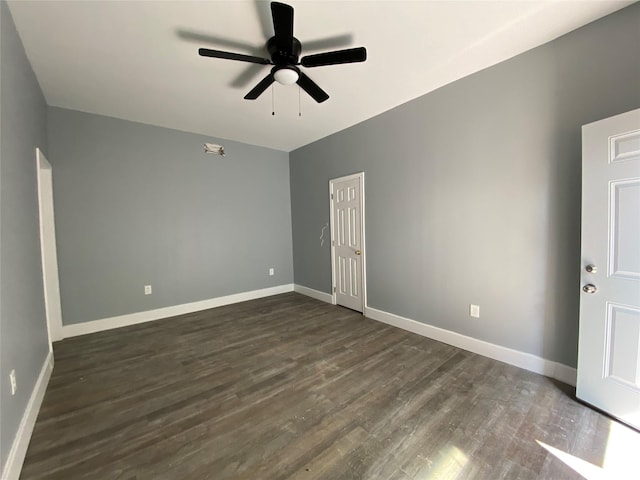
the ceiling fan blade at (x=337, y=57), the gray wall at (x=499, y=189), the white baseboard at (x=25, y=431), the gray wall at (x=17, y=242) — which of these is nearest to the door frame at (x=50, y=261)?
the gray wall at (x=17, y=242)

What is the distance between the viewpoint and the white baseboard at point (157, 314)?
3210mm

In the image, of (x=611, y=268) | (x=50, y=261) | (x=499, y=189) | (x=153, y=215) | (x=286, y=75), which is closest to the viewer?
(x=611, y=268)

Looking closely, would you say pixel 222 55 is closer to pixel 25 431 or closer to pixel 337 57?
pixel 337 57

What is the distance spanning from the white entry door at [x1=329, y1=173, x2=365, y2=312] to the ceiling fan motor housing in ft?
6.22

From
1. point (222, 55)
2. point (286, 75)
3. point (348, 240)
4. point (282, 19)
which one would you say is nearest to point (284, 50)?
point (286, 75)

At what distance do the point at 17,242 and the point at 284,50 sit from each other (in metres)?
2.29

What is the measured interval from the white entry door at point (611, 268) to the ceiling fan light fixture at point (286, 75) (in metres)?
2.15

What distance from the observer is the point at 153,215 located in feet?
12.1

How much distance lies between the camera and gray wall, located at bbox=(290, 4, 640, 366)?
1945mm

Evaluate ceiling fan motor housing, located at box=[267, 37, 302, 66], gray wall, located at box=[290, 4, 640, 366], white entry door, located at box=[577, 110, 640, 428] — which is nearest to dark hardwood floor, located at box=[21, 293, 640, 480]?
white entry door, located at box=[577, 110, 640, 428]

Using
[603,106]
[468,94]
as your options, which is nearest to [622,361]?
[603,106]

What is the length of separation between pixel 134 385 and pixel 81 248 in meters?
2.12

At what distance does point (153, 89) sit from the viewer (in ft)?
8.82

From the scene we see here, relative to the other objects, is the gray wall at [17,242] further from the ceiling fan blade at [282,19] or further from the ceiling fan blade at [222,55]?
the ceiling fan blade at [282,19]
